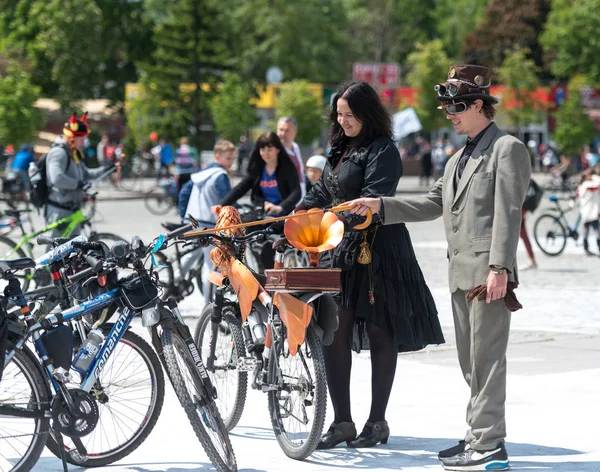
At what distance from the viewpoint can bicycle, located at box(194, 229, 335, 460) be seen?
5828mm

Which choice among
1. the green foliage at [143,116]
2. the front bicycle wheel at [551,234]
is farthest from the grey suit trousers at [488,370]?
the green foliage at [143,116]

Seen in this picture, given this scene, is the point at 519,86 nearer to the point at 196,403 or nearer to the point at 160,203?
the point at 160,203

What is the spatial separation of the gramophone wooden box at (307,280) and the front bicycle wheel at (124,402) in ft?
2.31

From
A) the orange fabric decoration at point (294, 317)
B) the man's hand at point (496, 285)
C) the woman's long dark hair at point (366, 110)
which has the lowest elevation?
the orange fabric decoration at point (294, 317)

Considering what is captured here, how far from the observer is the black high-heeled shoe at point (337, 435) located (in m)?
6.16

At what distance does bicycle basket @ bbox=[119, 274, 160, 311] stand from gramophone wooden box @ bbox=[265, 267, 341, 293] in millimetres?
613

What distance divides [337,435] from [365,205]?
1193 mm

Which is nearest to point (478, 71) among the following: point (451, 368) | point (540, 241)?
point (451, 368)

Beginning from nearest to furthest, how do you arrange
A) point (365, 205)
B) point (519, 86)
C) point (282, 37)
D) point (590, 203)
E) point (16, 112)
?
1. point (365, 205)
2. point (590, 203)
3. point (16, 112)
4. point (519, 86)
5. point (282, 37)

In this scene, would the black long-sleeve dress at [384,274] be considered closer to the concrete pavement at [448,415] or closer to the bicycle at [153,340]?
the concrete pavement at [448,415]

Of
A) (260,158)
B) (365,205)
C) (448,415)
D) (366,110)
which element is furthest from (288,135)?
(365,205)

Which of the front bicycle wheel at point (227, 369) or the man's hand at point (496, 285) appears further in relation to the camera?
the front bicycle wheel at point (227, 369)

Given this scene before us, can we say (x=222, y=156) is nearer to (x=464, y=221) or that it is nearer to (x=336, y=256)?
(x=336, y=256)

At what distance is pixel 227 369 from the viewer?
646 cm
